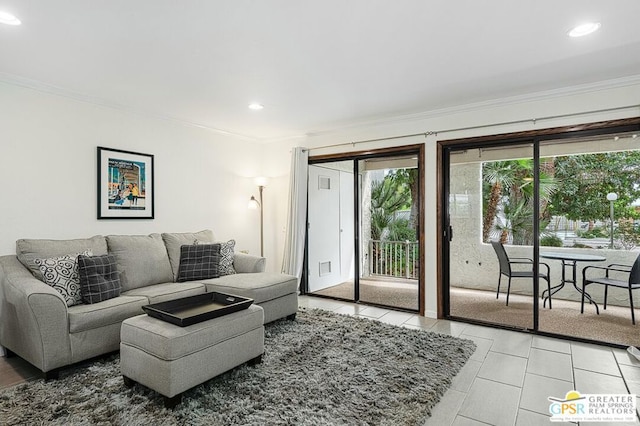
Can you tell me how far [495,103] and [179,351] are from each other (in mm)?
3729

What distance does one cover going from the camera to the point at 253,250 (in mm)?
5570

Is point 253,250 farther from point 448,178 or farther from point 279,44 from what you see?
point 279,44

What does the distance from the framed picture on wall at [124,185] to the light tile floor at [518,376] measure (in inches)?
63.3

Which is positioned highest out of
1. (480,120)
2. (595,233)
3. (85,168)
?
(480,120)

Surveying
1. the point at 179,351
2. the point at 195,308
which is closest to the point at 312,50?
the point at 195,308

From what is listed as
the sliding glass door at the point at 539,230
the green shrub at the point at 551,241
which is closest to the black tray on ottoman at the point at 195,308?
the sliding glass door at the point at 539,230

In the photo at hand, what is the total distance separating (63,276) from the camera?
2.89 m

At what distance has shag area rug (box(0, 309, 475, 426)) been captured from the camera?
207 centimetres

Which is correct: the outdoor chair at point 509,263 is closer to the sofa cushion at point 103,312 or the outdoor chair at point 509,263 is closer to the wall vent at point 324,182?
the wall vent at point 324,182

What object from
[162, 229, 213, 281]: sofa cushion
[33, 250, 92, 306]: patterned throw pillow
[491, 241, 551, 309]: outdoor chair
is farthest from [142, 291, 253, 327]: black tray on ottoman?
[491, 241, 551, 309]: outdoor chair

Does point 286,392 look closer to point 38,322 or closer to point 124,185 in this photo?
point 38,322

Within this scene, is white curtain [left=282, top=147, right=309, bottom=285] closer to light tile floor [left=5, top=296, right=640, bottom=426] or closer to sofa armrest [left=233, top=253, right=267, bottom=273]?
sofa armrest [left=233, top=253, right=267, bottom=273]

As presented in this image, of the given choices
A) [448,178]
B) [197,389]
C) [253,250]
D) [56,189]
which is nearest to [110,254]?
[56,189]

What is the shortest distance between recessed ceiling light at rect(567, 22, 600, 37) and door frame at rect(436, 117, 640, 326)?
1242mm
